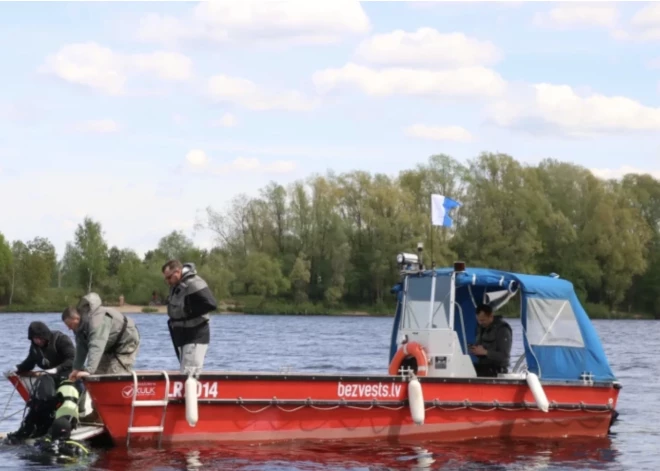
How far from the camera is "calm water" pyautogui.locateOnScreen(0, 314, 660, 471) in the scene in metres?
13.8

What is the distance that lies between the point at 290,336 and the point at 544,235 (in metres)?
24.8

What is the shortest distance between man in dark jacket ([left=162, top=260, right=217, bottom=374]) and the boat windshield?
3.43 meters

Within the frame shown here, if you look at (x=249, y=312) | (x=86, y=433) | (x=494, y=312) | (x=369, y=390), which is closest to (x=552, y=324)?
(x=494, y=312)

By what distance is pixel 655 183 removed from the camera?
7875 centimetres

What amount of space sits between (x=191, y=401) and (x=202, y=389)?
→ 29 centimetres

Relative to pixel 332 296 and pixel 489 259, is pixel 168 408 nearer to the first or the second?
pixel 489 259

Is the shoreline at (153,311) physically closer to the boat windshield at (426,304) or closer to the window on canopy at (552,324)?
the window on canopy at (552,324)

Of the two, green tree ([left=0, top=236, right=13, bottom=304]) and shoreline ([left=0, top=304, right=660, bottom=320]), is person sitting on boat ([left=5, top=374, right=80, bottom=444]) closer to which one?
shoreline ([left=0, top=304, right=660, bottom=320])

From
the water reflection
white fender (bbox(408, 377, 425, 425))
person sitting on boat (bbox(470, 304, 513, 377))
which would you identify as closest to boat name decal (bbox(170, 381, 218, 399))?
the water reflection

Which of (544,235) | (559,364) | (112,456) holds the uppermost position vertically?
(544,235)

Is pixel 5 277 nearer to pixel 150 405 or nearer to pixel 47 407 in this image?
pixel 47 407

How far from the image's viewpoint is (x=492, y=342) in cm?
1628

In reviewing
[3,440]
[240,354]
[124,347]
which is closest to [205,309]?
[124,347]

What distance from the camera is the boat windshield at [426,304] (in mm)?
16188
